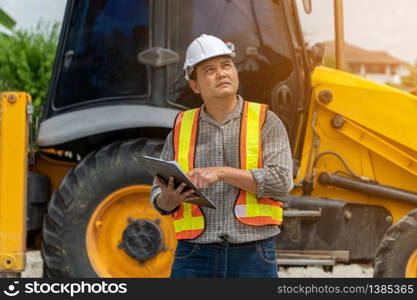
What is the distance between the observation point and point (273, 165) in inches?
99.7

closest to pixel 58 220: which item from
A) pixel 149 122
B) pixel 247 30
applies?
pixel 149 122

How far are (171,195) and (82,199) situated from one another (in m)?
2.17

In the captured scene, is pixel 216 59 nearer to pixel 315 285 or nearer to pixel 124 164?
pixel 315 285

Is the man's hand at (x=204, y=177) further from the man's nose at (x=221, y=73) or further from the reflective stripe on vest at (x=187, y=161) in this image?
the man's nose at (x=221, y=73)

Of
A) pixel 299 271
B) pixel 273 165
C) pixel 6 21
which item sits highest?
pixel 6 21

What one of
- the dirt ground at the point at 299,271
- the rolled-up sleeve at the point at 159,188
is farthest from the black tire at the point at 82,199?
the rolled-up sleeve at the point at 159,188

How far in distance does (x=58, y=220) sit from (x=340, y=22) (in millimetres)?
2367

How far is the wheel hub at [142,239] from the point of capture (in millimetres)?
4445

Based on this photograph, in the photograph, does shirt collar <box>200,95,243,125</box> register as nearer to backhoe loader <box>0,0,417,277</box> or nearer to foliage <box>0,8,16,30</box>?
backhoe loader <box>0,0,417,277</box>

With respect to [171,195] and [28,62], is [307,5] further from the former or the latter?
[28,62]

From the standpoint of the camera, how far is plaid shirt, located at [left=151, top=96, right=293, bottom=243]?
8.32 ft

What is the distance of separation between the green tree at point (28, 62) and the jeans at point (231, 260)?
34.3 feet

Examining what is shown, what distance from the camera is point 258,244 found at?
102 inches

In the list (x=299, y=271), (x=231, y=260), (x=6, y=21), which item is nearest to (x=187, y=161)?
(x=231, y=260)
